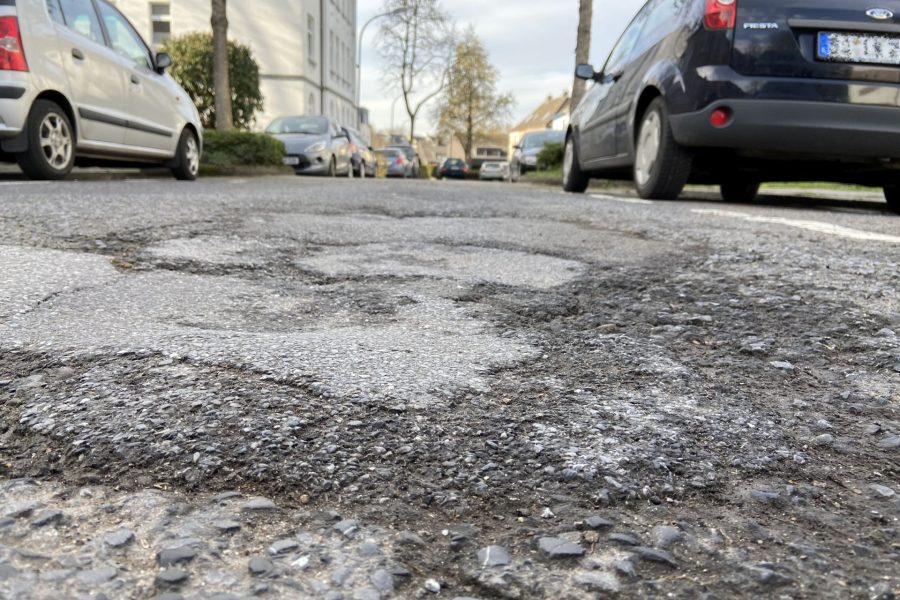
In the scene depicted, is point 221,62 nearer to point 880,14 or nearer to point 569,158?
point 569,158

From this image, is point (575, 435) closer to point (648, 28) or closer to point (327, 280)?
point (327, 280)

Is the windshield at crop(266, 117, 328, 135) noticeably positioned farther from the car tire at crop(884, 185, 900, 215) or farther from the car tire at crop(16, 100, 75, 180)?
the car tire at crop(884, 185, 900, 215)

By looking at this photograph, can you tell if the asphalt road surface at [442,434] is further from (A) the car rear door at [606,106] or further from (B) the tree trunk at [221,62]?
(B) the tree trunk at [221,62]

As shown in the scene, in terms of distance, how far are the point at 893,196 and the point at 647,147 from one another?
6.97ft

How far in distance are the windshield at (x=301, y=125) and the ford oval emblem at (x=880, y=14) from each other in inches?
505

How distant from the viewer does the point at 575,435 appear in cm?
119

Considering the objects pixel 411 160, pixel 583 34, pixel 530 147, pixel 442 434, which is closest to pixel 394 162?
pixel 411 160

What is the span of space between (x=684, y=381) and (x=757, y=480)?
421mm

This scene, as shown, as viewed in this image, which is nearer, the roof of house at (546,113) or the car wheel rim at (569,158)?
the car wheel rim at (569,158)

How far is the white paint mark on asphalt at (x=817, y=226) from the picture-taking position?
3.66 meters

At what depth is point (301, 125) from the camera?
16938 millimetres

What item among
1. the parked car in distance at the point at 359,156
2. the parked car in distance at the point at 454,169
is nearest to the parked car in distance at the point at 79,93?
the parked car in distance at the point at 359,156

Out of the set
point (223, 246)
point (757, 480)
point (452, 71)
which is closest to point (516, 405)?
point (757, 480)

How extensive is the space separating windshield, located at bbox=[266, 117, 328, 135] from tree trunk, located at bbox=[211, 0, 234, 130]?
3.80ft
